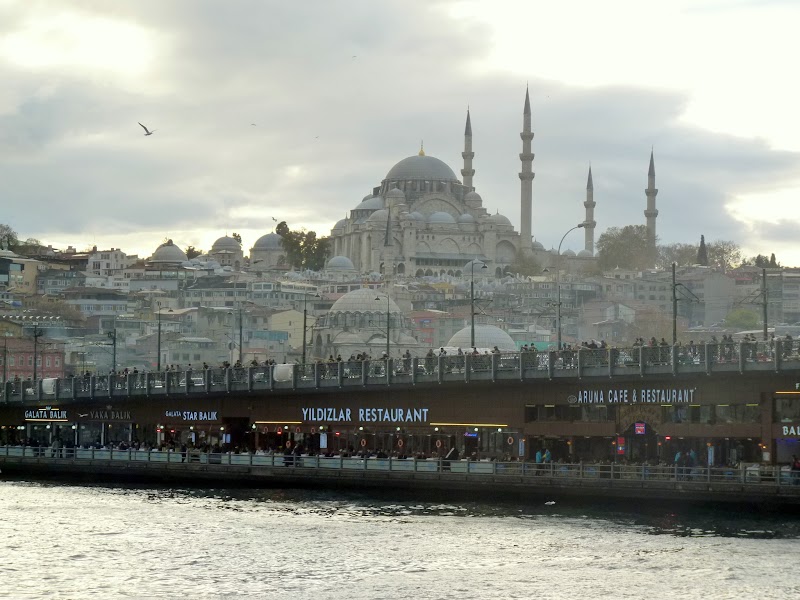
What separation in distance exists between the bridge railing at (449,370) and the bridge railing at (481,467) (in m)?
3.40

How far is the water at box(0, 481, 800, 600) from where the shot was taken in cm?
3972

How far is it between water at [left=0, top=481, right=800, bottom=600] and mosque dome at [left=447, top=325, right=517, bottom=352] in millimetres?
61968

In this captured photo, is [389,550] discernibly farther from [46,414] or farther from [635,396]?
[46,414]

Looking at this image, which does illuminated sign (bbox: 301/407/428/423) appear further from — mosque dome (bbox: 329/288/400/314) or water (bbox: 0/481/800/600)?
mosque dome (bbox: 329/288/400/314)

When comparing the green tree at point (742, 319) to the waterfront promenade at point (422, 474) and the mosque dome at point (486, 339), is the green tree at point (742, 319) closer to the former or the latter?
the mosque dome at point (486, 339)

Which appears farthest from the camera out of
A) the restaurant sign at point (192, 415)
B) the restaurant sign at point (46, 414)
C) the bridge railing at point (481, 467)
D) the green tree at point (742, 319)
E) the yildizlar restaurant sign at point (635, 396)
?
the green tree at point (742, 319)

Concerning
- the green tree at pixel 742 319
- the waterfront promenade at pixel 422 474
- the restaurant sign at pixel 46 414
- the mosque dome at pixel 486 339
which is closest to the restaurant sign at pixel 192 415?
the waterfront promenade at pixel 422 474

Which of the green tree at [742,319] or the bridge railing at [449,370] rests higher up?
the green tree at [742,319]

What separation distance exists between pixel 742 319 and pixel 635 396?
130 metres

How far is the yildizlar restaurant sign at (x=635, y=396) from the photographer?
55688mm

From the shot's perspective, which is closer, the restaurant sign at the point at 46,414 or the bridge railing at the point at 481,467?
the bridge railing at the point at 481,467

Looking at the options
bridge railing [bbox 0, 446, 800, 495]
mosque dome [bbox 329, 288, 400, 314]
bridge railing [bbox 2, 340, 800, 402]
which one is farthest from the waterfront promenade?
mosque dome [bbox 329, 288, 400, 314]

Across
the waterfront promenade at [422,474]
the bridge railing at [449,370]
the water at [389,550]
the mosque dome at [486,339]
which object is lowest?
the water at [389,550]

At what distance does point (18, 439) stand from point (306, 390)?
24367mm
